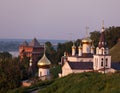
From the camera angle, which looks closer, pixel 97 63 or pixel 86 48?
pixel 97 63

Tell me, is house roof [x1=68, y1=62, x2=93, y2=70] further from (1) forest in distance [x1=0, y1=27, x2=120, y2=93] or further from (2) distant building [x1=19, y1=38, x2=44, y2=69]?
(2) distant building [x1=19, y1=38, x2=44, y2=69]

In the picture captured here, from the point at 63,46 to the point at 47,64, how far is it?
30236mm

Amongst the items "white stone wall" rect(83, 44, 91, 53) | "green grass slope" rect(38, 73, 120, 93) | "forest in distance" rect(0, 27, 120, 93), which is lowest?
"forest in distance" rect(0, 27, 120, 93)

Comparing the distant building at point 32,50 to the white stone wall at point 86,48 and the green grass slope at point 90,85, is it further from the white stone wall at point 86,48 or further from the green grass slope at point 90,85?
the green grass slope at point 90,85

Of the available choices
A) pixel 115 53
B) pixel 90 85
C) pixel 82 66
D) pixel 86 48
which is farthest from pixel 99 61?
pixel 115 53

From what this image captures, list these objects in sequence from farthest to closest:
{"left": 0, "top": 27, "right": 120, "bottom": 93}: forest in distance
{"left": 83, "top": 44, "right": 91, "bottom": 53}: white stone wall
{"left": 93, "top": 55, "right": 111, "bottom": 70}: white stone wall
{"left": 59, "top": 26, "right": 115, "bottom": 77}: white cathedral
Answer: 1. {"left": 83, "top": 44, "right": 91, "bottom": 53}: white stone wall
2. {"left": 93, "top": 55, "right": 111, "bottom": 70}: white stone wall
3. {"left": 59, "top": 26, "right": 115, "bottom": 77}: white cathedral
4. {"left": 0, "top": 27, "right": 120, "bottom": 93}: forest in distance

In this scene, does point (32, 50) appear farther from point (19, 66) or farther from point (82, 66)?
point (82, 66)

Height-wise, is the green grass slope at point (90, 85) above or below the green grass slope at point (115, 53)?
above

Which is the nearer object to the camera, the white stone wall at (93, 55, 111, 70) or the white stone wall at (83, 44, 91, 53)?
the white stone wall at (93, 55, 111, 70)

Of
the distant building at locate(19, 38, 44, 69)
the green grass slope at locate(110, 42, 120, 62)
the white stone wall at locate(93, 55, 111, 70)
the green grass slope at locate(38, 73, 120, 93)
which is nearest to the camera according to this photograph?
the green grass slope at locate(38, 73, 120, 93)

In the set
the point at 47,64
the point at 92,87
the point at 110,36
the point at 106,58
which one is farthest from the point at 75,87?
the point at 110,36

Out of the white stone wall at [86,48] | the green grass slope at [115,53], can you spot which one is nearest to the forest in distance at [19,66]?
the white stone wall at [86,48]

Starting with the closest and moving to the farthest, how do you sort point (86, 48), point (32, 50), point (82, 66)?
point (82, 66) → point (86, 48) → point (32, 50)

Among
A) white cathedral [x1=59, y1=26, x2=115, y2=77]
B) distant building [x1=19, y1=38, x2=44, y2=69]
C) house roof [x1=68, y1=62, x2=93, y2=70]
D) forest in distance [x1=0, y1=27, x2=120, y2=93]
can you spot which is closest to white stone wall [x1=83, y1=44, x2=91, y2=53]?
forest in distance [x1=0, y1=27, x2=120, y2=93]
